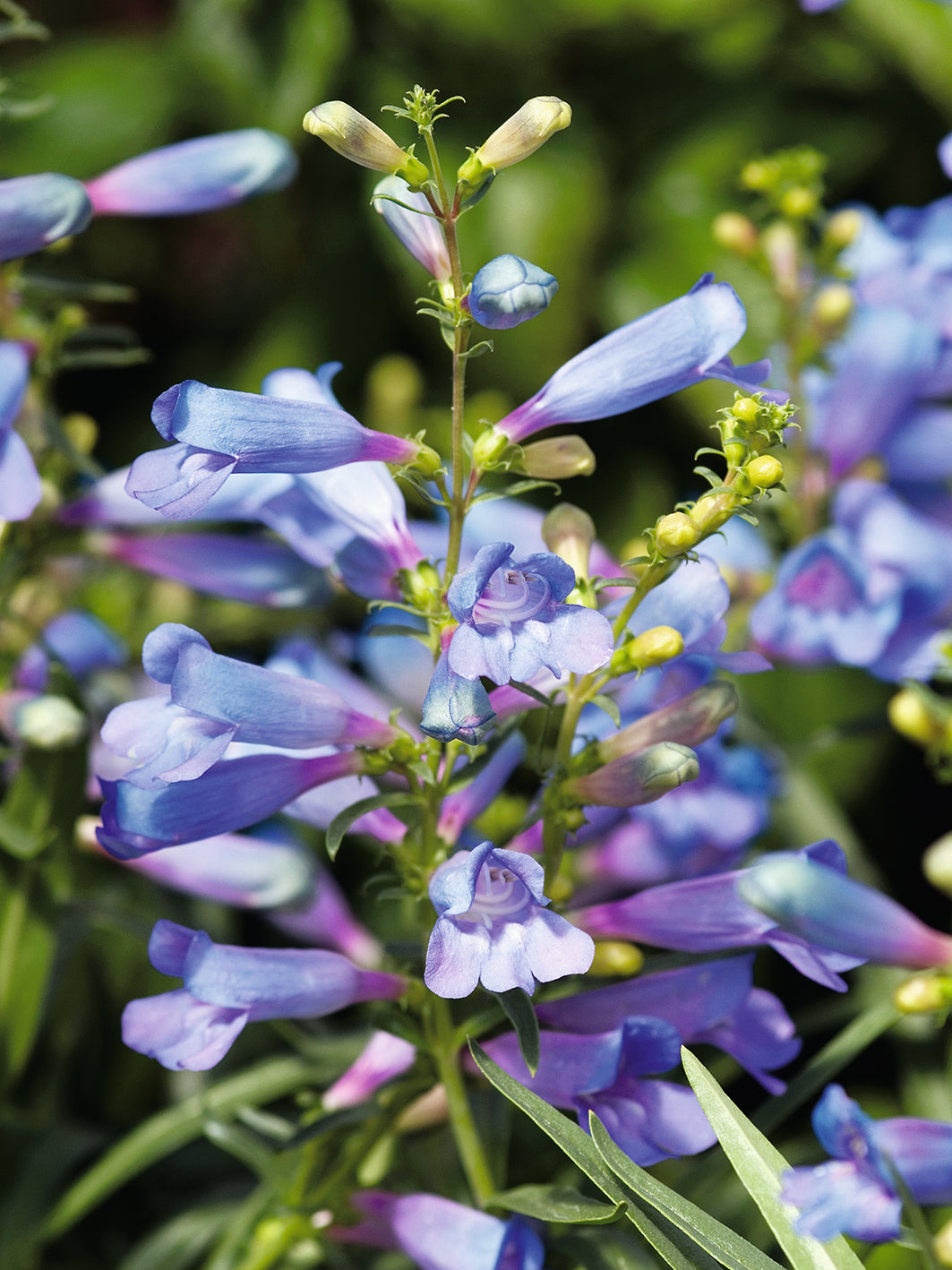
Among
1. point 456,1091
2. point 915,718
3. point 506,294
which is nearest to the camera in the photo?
point 506,294

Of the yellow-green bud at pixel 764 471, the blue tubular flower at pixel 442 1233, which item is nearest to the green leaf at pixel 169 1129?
the blue tubular flower at pixel 442 1233

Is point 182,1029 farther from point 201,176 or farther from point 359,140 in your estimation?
point 201,176

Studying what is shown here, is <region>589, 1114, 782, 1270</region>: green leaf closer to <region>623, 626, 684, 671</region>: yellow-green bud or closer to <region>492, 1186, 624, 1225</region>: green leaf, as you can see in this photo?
<region>492, 1186, 624, 1225</region>: green leaf

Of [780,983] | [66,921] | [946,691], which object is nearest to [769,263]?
[946,691]

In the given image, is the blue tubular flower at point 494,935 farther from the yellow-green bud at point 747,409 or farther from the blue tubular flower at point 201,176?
the blue tubular flower at point 201,176

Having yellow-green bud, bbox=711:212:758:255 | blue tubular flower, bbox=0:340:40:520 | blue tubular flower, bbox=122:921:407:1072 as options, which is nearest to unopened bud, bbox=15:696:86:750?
blue tubular flower, bbox=0:340:40:520

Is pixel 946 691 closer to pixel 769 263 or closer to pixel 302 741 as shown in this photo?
pixel 769 263

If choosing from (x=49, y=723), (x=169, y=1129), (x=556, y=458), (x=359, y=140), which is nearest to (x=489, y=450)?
(x=556, y=458)
